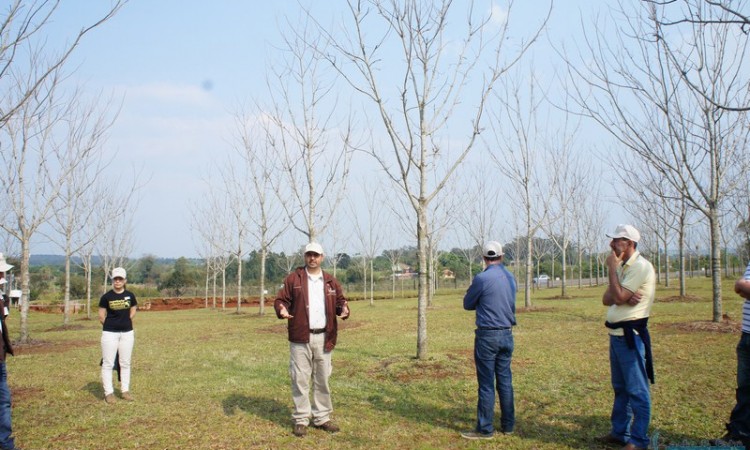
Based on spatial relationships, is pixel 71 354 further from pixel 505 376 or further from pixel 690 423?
pixel 690 423

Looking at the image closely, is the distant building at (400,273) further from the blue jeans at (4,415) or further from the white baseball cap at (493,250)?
the blue jeans at (4,415)

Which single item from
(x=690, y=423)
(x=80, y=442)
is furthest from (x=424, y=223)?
(x=80, y=442)

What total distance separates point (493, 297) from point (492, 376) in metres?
0.77

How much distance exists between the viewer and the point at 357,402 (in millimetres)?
6938

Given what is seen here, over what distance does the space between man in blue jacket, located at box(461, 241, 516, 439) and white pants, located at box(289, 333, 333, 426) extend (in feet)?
4.96

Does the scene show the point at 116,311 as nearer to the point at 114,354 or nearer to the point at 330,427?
the point at 114,354

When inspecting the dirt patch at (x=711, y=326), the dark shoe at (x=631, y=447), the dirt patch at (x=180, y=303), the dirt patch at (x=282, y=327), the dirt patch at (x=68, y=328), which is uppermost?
the dirt patch at (x=711, y=326)

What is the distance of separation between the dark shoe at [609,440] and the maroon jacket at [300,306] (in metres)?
2.74

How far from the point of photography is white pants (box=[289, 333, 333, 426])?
19.0 ft

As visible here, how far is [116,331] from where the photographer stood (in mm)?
7328

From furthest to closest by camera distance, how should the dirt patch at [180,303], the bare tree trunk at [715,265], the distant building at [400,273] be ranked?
the distant building at [400,273] < the dirt patch at [180,303] < the bare tree trunk at [715,265]

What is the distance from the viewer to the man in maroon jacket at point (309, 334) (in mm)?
5797

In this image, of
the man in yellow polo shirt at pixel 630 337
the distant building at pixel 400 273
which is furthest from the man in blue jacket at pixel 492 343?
the distant building at pixel 400 273

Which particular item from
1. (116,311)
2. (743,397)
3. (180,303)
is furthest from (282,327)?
(180,303)
